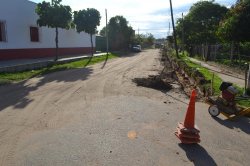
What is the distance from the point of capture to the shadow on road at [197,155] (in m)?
5.01

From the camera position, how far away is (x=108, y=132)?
20.8 feet

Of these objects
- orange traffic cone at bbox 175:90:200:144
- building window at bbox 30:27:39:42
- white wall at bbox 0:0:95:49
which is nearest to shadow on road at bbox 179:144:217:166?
orange traffic cone at bbox 175:90:200:144

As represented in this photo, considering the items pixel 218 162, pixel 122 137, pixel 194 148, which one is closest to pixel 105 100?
pixel 122 137

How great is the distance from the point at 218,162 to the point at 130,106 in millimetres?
4059

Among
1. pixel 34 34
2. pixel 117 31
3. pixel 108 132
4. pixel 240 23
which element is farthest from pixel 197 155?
pixel 117 31

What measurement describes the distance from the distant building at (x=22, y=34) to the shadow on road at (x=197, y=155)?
19289 mm

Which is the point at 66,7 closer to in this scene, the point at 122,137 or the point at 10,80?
the point at 10,80

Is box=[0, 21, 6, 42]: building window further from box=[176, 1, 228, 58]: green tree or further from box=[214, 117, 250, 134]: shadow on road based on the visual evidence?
box=[176, 1, 228, 58]: green tree

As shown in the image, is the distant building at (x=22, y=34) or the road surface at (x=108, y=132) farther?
the distant building at (x=22, y=34)

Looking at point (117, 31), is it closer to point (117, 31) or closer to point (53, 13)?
point (117, 31)

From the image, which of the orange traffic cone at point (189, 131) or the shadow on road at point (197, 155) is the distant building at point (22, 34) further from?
the shadow on road at point (197, 155)

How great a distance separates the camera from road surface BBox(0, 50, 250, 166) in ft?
16.7

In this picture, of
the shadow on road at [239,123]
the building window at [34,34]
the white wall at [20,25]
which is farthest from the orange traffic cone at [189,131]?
the building window at [34,34]

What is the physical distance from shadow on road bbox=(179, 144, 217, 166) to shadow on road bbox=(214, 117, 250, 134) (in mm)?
1782
